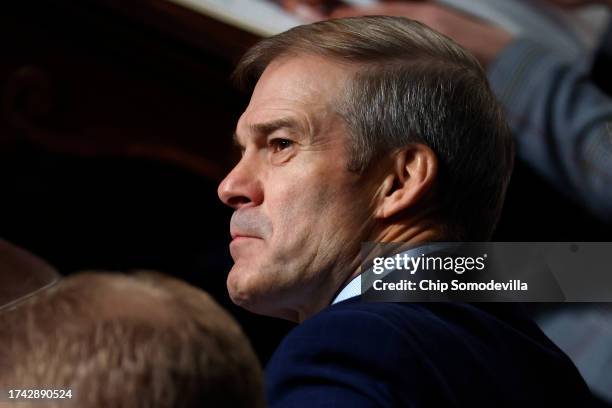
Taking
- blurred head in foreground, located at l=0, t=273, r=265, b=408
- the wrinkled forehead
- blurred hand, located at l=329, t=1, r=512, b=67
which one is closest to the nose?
the wrinkled forehead

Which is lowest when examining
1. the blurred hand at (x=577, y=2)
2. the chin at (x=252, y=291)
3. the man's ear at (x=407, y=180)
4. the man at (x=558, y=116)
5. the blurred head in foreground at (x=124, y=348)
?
the blurred head in foreground at (x=124, y=348)

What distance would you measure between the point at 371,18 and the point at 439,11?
1.20m

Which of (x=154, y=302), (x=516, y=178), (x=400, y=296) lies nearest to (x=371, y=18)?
(x=400, y=296)

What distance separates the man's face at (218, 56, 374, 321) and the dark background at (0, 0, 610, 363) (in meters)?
1.05

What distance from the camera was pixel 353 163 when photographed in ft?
5.58

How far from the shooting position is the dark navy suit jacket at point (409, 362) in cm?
134

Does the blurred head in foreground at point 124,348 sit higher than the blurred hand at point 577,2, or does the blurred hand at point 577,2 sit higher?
the blurred hand at point 577,2

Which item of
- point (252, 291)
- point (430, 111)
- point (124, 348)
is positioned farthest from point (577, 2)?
point (124, 348)

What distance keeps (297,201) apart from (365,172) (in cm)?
12

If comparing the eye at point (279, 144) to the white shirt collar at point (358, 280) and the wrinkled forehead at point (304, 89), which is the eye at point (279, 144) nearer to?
the wrinkled forehead at point (304, 89)

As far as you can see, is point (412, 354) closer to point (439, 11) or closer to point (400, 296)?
point (400, 296)

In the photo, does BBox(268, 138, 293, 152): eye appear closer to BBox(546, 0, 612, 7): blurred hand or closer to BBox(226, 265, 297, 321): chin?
BBox(226, 265, 297, 321): chin

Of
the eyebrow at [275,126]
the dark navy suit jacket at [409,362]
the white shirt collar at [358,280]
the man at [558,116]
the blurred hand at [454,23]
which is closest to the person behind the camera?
the dark navy suit jacket at [409,362]

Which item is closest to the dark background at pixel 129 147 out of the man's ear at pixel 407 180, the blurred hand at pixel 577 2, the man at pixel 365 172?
the blurred hand at pixel 577 2
